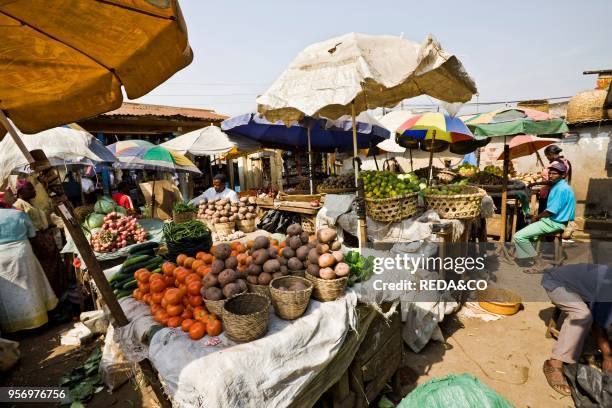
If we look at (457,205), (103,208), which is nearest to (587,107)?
(457,205)

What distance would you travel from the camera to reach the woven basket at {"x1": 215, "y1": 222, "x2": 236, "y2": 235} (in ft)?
16.7

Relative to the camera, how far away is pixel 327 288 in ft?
7.97

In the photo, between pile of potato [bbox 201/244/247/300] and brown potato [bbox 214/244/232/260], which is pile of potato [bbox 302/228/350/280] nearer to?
pile of potato [bbox 201/244/247/300]

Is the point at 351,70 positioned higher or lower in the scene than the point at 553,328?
higher

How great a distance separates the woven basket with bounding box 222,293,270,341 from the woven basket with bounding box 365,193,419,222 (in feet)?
7.50

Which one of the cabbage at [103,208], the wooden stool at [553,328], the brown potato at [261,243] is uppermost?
the cabbage at [103,208]

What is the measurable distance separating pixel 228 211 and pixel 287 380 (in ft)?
12.0

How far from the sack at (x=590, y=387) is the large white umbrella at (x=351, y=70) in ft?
8.11

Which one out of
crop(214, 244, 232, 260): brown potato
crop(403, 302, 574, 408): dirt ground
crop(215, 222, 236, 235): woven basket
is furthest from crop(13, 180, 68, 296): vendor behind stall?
crop(403, 302, 574, 408): dirt ground

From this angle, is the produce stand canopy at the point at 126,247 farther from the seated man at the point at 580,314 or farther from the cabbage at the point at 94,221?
the seated man at the point at 580,314

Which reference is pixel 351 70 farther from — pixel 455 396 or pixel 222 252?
pixel 455 396

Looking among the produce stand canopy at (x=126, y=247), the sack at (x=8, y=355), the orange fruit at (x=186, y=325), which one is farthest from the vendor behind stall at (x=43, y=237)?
the orange fruit at (x=186, y=325)

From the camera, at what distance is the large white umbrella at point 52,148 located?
16.2ft

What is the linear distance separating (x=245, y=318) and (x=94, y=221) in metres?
4.46
